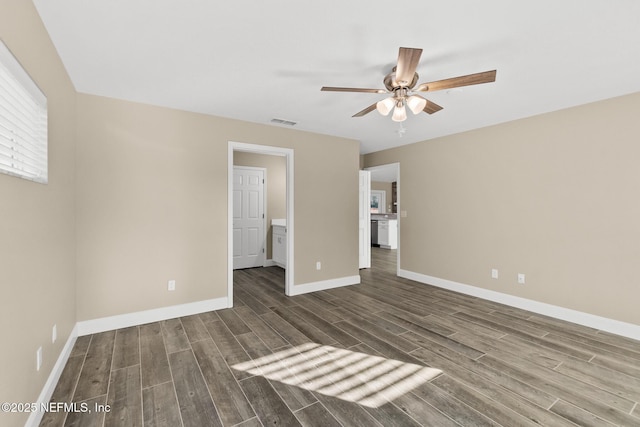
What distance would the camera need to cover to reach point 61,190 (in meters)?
2.33

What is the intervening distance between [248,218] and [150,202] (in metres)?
2.80

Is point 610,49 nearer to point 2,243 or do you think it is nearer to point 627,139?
point 627,139

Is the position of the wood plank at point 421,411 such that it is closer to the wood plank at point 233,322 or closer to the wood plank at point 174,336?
the wood plank at point 233,322

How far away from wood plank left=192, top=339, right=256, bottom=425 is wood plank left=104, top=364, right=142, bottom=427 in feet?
1.44

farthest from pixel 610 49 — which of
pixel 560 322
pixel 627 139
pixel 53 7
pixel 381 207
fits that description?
pixel 381 207

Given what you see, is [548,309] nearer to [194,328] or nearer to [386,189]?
[194,328]

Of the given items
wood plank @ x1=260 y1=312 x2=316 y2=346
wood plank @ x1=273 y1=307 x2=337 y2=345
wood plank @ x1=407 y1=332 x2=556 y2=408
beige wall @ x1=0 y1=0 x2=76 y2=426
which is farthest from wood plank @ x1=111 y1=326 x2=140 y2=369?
wood plank @ x1=407 y1=332 x2=556 y2=408

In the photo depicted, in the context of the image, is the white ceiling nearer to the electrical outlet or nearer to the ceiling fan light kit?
the ceiling fan light kit

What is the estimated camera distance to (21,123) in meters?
1.52

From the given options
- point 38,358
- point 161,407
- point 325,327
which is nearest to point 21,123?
point 38,358

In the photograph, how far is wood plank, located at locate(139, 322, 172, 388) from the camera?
2.16 metres

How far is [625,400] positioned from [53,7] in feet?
14.6

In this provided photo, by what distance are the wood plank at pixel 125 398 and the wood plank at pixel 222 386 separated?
44cm

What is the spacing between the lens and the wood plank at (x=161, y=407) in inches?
67.7
